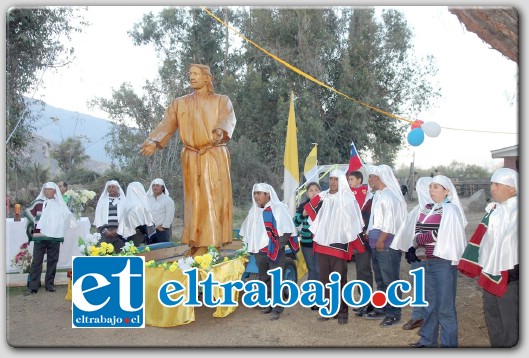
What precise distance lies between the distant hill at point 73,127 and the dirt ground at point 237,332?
2.67 meters

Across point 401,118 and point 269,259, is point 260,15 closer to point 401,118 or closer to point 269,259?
point 401,118

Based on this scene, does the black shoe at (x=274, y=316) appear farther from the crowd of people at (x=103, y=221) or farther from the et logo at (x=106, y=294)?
the crowd of people at (x=103, y=221)

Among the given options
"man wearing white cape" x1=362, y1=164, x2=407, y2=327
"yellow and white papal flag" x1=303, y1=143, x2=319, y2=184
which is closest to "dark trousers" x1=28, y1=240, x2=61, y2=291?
"yellow and white papal flag" x1=303, y1=143, x2=319, y2=184

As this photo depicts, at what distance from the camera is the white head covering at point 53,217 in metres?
7.75

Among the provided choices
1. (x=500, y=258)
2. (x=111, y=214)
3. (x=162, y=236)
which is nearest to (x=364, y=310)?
(x=500, y=258)

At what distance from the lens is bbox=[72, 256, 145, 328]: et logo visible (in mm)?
5434

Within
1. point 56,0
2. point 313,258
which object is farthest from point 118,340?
point 56,0

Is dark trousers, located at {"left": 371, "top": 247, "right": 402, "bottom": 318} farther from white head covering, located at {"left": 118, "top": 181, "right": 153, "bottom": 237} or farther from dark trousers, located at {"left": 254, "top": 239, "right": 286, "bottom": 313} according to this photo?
white head covering, located at {"left": 118, "top": 181, "right": 153, "bottom": 237}

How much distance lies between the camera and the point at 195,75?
258 inches

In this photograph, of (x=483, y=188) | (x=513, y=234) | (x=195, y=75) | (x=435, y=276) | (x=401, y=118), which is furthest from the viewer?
→ (x=483, y=188)

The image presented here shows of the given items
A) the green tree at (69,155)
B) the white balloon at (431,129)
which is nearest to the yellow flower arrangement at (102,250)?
the green tree at (69,155)

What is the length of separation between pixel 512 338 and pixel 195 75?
4235 mm

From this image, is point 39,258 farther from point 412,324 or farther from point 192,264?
point 412,324

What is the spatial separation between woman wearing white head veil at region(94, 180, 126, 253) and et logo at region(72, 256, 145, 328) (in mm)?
2674
